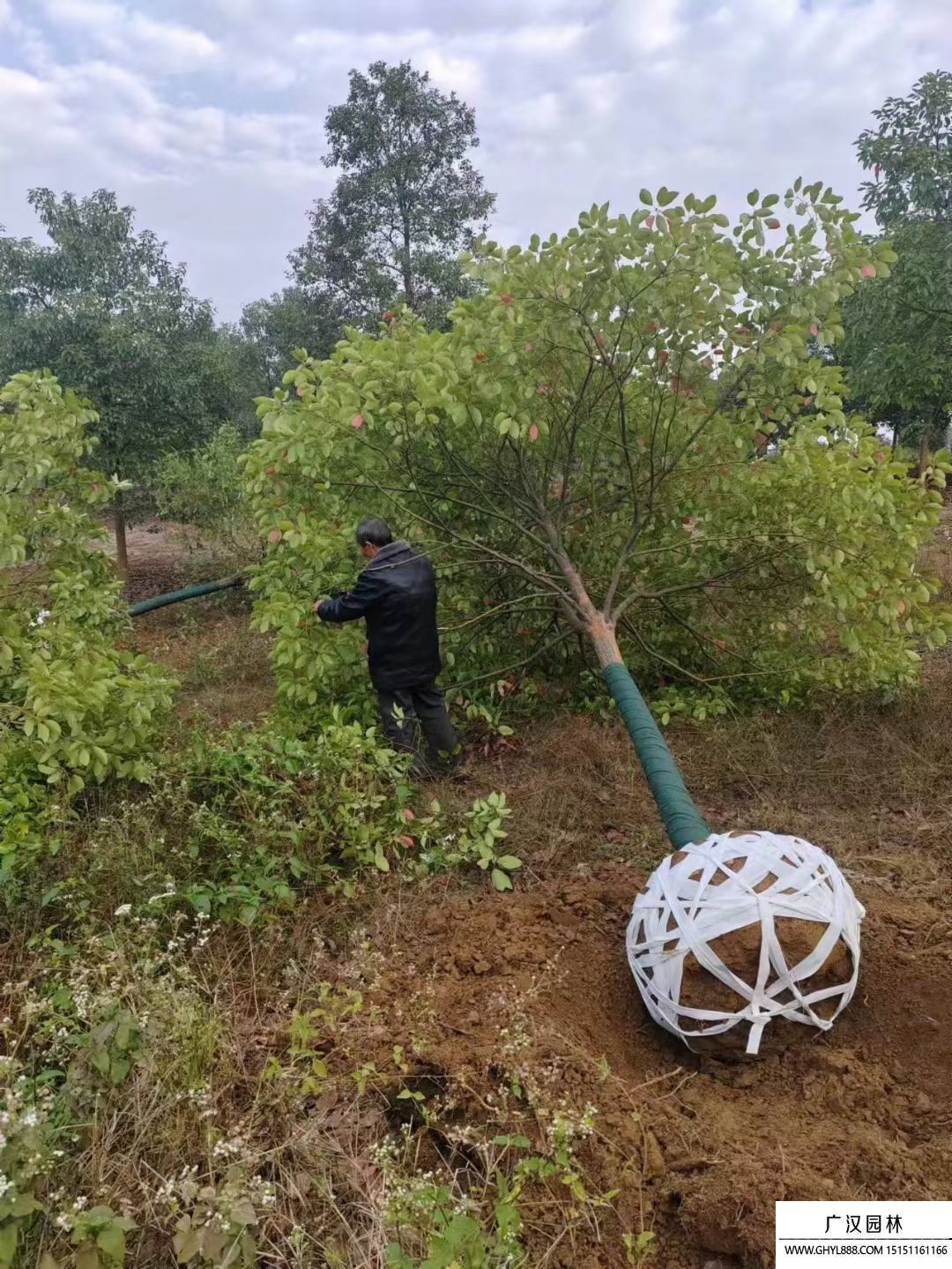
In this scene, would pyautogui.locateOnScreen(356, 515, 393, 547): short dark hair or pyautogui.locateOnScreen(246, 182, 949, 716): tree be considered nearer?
pyautogui.locateOnScreen(246, 182, 949, 716): tree

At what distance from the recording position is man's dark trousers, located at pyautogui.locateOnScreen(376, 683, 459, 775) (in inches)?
179

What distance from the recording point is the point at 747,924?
2.22 metres

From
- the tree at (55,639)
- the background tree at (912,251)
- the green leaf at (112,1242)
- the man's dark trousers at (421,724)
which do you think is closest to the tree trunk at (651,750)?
the man's dark trousers at (421,724)

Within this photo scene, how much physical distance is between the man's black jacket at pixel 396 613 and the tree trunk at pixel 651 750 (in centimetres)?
95

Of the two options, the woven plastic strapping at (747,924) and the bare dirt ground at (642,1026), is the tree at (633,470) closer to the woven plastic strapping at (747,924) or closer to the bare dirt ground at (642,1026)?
the bare dirt ground at (642,1026)

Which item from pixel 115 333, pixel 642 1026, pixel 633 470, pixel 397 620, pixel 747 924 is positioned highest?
pixel 115 333

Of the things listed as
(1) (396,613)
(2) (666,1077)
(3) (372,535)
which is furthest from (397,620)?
(2) (666,1077)

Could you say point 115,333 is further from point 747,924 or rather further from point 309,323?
point 747,924

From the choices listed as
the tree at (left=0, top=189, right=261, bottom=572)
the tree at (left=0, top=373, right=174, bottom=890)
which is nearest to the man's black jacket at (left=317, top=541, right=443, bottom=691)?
the tree at (left=0, top=373, right=174, bottom=890)

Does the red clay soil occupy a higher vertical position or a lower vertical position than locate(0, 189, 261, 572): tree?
lower

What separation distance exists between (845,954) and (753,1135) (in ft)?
1.97

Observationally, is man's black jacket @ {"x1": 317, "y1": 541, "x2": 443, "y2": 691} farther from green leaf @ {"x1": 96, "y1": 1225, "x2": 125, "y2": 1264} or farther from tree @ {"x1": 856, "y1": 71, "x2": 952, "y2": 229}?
tree @ {"x1": 856, "y1": 71, "x2": 952, "y2": 229}

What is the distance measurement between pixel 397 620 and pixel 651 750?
5.92ft

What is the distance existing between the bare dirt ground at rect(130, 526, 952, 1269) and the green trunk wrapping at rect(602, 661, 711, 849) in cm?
43
